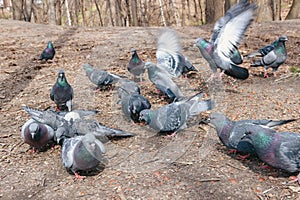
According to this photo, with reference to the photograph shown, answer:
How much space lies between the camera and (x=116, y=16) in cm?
1424

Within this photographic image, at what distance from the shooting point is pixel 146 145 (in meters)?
3.39

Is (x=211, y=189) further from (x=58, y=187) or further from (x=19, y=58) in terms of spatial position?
(x=19, y=58)

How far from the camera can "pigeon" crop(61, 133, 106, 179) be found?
2793mm

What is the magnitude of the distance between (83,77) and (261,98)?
2.68 metres

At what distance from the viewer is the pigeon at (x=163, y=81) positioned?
4.21 m

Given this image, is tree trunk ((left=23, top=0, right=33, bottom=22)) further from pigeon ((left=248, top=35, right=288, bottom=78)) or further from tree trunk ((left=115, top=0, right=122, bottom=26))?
pigeon ((left=248, top=35, right=288, bottom=78))

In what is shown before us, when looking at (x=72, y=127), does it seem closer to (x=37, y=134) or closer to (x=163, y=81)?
(x=37, y=134)

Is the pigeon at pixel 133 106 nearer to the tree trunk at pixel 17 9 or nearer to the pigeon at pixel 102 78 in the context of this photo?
the pigeon at pixel 102 78

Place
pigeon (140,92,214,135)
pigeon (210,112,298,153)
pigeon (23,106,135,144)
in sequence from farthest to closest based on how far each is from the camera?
pigeon (140,92,214,135) < pigeon (23,106,135,144) < pigeon (210,112,298,153)

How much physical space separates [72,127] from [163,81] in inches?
56.7

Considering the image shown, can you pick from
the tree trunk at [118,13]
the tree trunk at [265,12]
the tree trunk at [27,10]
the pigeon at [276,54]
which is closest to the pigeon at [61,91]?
the pigeon at [276,54]

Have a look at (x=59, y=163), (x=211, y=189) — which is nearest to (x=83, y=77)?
(x=59, y=163)

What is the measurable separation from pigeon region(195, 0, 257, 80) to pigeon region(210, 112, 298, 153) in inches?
50.4

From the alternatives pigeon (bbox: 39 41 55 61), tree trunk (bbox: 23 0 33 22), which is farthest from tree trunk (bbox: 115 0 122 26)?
pigeon (bbox: 39 41 55 61)
